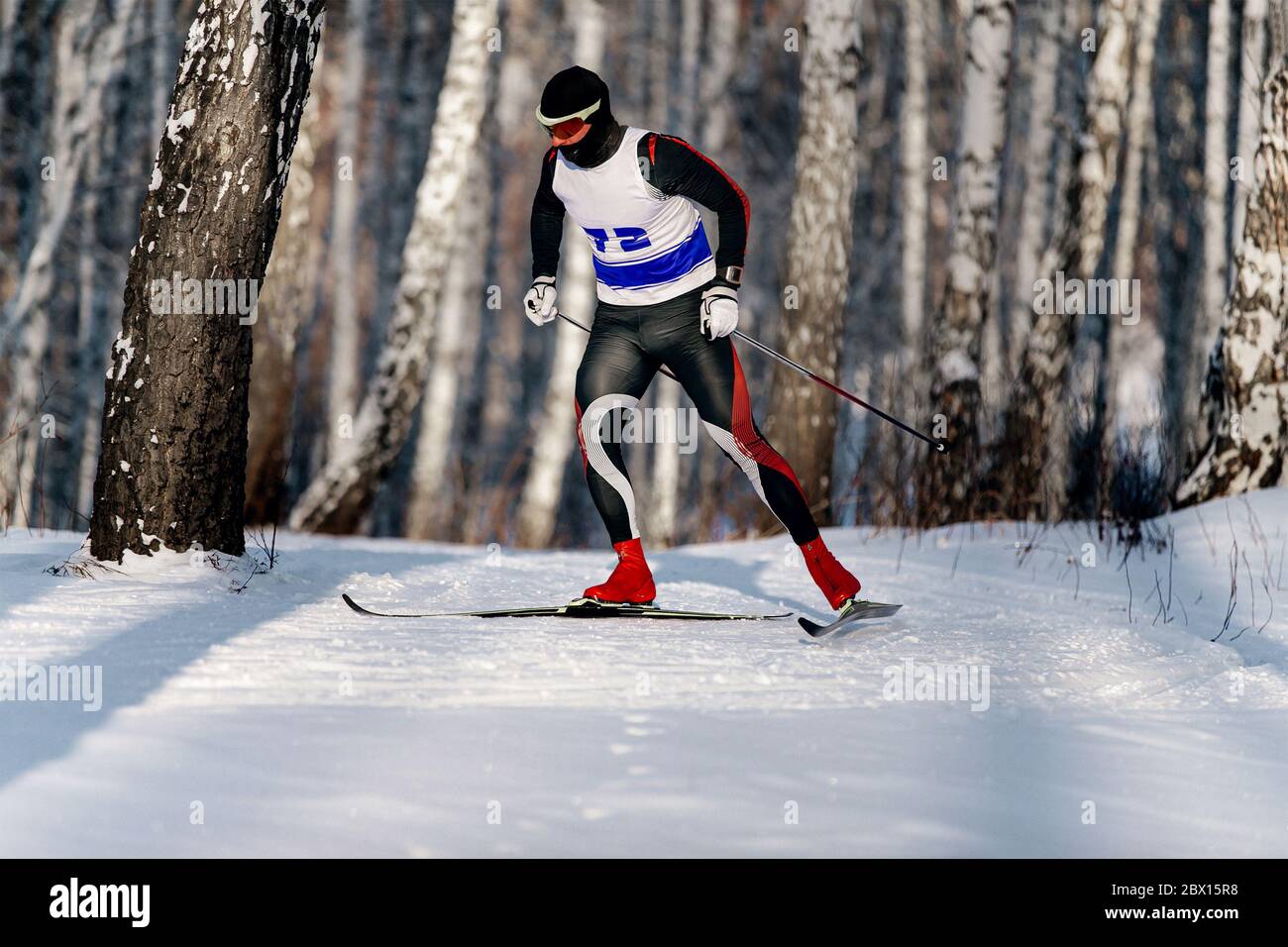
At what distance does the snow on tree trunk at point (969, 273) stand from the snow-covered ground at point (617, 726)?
93.0 inches

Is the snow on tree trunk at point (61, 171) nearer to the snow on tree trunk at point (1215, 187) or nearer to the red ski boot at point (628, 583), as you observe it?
the red ski boot at point (628, 583)

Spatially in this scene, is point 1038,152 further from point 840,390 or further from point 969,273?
point 840,390

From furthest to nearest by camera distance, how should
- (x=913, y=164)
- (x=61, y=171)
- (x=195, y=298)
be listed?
1. (x=913, y=164)
2. (x=61, y=171)
3. (x=195, y=298)

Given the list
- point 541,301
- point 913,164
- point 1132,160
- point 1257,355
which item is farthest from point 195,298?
point 1132,160


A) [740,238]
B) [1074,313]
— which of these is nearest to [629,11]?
[1074,313]

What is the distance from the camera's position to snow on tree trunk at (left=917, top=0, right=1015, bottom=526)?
788cm

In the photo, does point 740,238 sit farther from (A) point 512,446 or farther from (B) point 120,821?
(A) point 512,446

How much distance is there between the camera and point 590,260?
12.5 meters

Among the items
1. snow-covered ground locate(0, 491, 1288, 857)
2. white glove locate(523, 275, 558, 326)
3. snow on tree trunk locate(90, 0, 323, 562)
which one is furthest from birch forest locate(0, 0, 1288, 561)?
snow-covered ground locate(0, 491, 1288, 857)

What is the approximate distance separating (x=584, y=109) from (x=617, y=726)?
2137 mm

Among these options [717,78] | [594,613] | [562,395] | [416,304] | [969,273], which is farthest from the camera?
[717,78]

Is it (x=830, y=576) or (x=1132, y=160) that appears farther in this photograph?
(x=1132, y=160)
